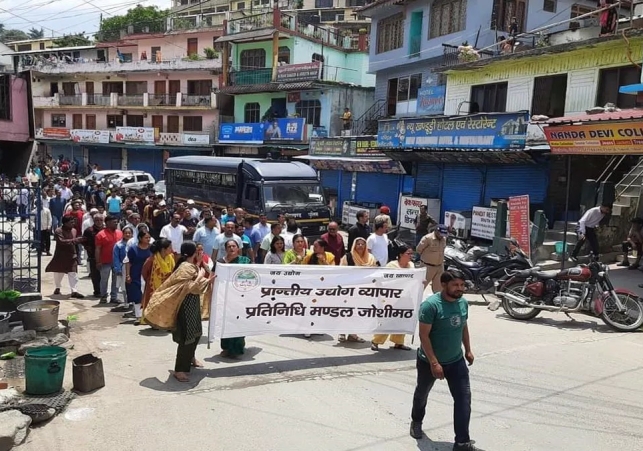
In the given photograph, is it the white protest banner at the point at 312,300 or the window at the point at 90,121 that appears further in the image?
the window at the point at 90,121

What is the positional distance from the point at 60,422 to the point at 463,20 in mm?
21126

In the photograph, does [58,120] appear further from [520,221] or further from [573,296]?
[573,296]

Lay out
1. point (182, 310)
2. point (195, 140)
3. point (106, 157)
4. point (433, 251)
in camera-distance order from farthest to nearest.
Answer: point (106, 157)
point (195, 140)
point (433, 251)
point (182, 310)

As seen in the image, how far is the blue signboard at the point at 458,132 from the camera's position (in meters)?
15.5

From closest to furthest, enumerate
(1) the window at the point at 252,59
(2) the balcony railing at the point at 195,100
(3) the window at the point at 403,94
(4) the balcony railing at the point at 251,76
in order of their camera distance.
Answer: (3) the window at the point at 403,94 < (4) the balcony railing at the point at 251,76 < (1) the window at the point at 252,59 < (2) the balcony railing at the point at 195,100

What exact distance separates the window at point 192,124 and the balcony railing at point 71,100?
35.9 feet

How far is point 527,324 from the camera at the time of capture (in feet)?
30.2

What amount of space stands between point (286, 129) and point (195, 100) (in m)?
13.1

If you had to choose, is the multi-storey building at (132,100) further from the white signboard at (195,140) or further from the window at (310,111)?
the window at (310,111)

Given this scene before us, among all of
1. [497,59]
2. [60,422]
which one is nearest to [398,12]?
[497,59]

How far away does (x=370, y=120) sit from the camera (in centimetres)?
2839

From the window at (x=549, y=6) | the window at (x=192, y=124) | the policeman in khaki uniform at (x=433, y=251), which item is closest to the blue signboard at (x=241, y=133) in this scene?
the window at (x=192, y=124)

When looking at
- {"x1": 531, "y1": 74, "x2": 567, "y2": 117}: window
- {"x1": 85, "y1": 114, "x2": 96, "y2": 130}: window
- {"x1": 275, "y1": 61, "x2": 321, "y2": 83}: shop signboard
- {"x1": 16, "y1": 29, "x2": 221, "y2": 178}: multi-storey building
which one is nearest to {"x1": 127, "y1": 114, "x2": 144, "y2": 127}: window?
{"x1": 16, "y1": 29, "x2": 221, "y2": 178}: multi-storey building

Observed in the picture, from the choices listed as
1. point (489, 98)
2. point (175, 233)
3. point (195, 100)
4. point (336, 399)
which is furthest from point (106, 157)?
point (336, 399)
